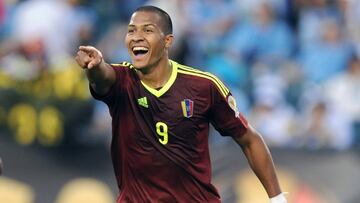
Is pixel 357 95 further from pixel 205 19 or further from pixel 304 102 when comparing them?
pixel 205 19

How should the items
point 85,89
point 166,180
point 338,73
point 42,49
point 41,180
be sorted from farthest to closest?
1. point 338,73
2. point 42,49
3. point 85,89
4. point 41,180
5. point 166,180

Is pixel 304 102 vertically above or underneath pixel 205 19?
underneath

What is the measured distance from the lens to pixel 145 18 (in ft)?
21.0

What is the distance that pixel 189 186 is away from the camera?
655 cm

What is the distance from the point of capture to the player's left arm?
270 inches

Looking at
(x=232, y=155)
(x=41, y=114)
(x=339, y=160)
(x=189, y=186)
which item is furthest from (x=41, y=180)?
(x=189, y=186)

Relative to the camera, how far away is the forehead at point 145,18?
636 cm

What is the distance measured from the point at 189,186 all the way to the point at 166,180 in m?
0.16

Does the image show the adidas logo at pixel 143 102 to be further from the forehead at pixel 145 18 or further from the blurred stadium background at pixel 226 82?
the blurred stadium background at pixel 226 82

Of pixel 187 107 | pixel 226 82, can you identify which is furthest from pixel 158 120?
pixel 226 82

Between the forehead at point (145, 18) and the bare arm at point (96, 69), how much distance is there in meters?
0.34

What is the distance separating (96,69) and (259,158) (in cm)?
144

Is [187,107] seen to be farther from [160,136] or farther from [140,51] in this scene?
[140,51]

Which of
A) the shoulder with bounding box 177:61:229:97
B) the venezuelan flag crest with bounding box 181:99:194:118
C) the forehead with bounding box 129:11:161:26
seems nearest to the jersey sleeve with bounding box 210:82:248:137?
the shoulder with bounding box 177:61:229:97
